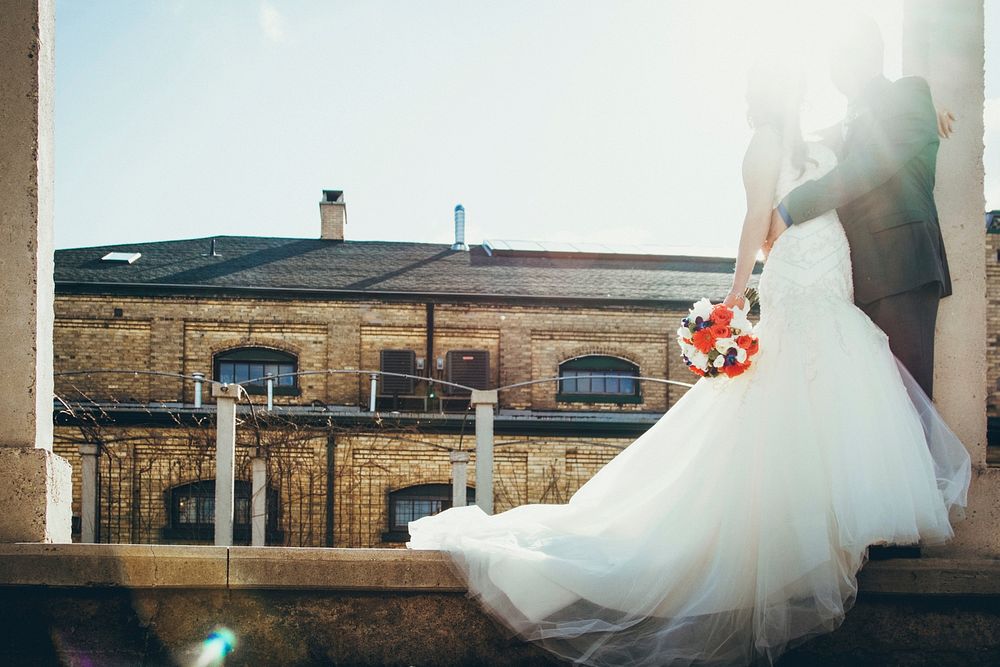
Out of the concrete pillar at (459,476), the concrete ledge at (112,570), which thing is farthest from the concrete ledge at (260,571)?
the concrete pillar at (459,476)

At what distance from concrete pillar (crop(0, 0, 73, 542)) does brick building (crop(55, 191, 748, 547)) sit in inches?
621

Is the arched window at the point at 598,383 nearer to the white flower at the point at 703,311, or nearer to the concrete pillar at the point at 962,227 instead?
the concrete pillar at the point at 962,227

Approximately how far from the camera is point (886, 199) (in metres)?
3.82

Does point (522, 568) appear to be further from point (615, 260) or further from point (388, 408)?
point (615, 260)

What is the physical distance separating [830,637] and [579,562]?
1.08 metres

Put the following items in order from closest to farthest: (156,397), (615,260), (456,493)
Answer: (456,493) < (156,397) < (615,260)

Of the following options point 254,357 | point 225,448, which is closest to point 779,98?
point 225,448

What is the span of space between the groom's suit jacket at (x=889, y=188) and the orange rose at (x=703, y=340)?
1.92 feet

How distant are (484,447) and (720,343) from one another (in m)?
8.51

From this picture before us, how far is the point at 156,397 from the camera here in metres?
22.5

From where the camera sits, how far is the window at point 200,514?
65.7 feet

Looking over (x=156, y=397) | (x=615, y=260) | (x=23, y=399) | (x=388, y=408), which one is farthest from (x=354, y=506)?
(x=23, y=399)

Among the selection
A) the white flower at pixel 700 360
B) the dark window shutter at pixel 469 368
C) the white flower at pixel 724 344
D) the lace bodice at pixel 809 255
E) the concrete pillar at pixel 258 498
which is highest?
the lace bodice at pixel 809 255

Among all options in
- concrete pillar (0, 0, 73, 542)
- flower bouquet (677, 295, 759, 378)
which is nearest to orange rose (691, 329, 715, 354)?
flower bouquet (677, 295, 759, 378)
